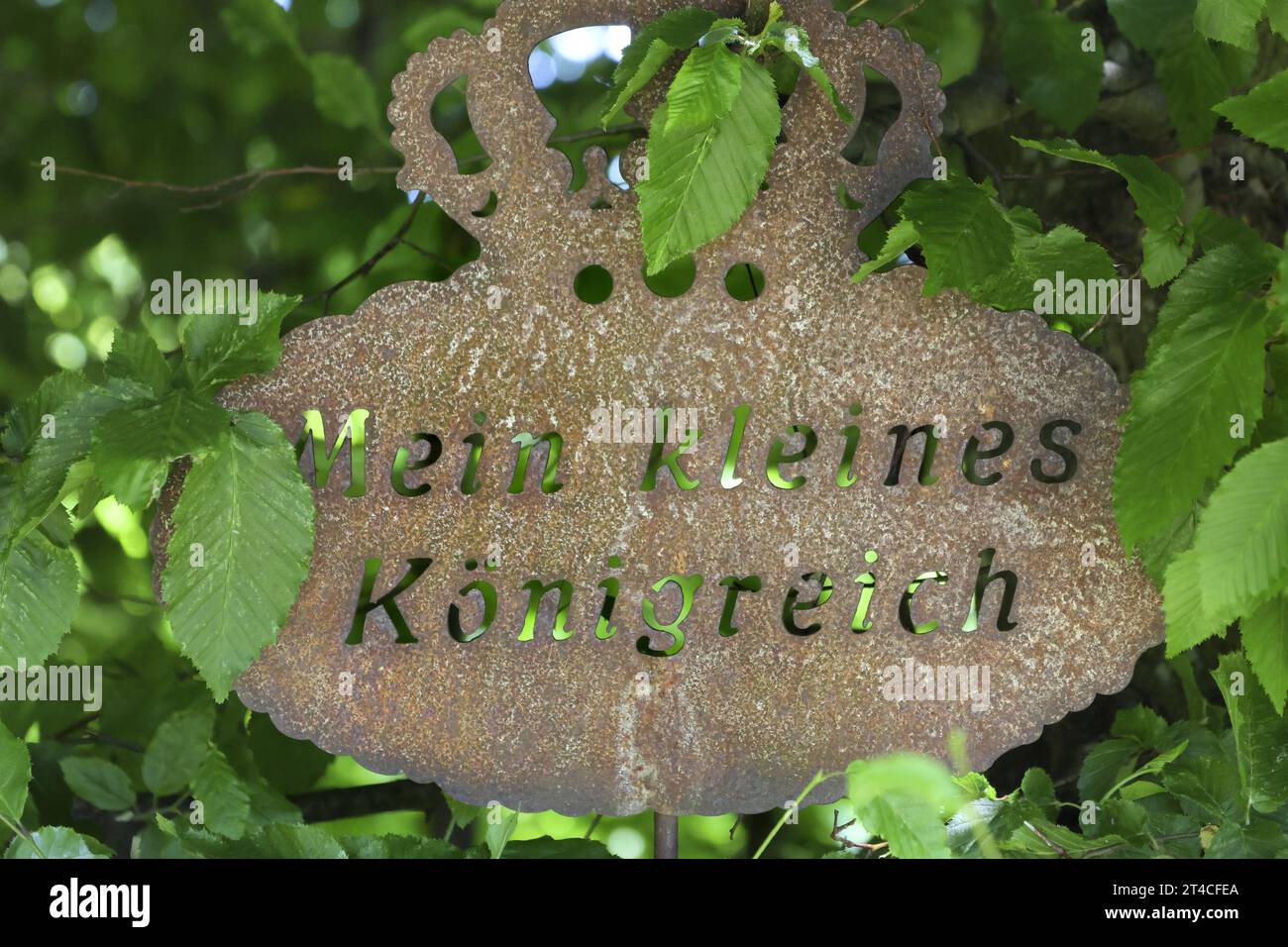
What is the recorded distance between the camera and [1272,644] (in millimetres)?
656

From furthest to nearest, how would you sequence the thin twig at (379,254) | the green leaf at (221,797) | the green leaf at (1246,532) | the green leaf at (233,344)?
the thin twig at (379,254), the green leaf at (221,797), the green leaf at (233,344), the green leaf at (1246,532)

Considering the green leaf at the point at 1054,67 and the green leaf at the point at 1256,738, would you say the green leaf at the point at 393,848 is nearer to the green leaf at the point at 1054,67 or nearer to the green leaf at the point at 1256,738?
the green leaf at the point at 1256,738

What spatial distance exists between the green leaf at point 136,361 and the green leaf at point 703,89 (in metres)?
0.33

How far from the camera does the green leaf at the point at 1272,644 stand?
654 millimetres

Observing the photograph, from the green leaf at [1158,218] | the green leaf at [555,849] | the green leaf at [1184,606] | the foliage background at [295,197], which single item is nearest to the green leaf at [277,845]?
the green leaf at [555,849]

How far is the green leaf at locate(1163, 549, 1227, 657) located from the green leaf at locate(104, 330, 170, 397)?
573 mm

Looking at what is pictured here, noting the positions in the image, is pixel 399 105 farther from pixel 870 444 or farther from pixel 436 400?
pixel 870 444

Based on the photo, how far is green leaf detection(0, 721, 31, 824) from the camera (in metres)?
0.69

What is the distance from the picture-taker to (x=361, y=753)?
72 centimetres

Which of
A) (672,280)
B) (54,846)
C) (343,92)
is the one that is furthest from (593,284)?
(54,846)

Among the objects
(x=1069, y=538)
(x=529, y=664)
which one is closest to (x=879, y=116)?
(x=1069, y=538)

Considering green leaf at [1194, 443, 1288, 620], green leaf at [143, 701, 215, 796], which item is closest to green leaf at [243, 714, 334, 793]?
green leaf at [143, 701, 215, 796]

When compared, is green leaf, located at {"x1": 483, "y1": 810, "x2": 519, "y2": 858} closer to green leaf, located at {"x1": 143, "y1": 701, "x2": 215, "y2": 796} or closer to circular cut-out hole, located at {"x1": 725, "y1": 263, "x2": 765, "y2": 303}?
green leaf, located at {"x1": 143, "y1": 701, "x2": 215, "y2": 796}

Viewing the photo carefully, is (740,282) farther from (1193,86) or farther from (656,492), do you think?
(1193,86)
